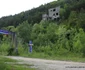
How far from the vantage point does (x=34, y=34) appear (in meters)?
53.4

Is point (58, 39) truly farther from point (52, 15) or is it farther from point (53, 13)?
point (52, 15)

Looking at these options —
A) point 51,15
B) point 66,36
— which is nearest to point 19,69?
point 66,36

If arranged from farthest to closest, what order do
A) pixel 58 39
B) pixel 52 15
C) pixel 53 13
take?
1. pixel 52 15
2. pixel 53 13
3. pixel 58 39

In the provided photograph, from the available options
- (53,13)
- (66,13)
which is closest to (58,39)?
(66,13)

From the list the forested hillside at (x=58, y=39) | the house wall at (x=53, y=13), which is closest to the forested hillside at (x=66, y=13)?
the forested hillside at (x=58, y=39)

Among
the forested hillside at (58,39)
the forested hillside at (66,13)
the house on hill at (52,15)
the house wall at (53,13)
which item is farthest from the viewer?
the house wall at (53,13)

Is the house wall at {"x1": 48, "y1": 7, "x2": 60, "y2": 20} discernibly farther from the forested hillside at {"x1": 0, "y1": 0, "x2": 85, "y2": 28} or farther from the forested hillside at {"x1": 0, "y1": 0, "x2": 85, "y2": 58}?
the forested hillside at {"x1": 0, "y1": 0, "x2": 85, "y2": 58}

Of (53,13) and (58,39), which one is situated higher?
(53,13)

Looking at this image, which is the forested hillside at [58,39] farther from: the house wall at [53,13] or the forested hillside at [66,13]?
the house wall at [53,13]

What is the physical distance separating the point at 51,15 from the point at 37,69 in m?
70.0

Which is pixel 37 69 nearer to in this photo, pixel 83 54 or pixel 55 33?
pixel 83 54

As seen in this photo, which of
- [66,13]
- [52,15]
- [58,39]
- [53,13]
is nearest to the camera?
[58,39]

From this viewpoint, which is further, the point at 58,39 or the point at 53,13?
the point at 53,13

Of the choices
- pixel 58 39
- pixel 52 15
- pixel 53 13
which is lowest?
pixel 58 39
